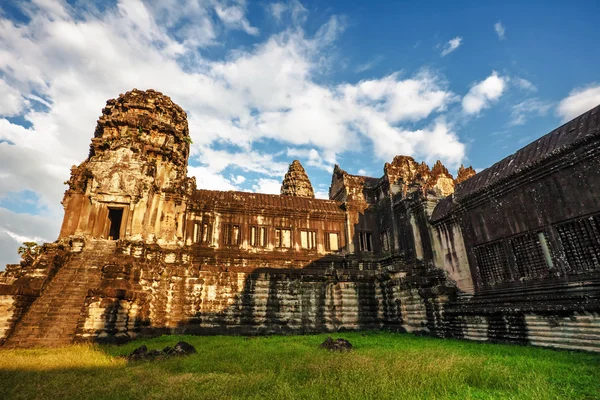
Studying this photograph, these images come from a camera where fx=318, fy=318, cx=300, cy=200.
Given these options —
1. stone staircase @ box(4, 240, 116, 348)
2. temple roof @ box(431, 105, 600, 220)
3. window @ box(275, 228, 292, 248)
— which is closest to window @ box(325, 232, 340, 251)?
window @ box(275, 228, 292, 248)

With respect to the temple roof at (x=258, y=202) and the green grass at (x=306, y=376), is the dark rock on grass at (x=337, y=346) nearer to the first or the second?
the green grass at (x=306, y=376)

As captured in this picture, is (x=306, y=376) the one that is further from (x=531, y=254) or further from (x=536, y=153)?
(x=536, y=153)

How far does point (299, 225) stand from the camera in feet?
71.6

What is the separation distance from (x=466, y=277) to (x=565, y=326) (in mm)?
5884

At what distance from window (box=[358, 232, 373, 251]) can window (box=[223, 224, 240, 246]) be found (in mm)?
8450

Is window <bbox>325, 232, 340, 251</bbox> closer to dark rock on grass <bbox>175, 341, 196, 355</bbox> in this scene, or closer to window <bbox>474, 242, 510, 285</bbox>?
window <bbox>474, 242, 510, 285</bbox>

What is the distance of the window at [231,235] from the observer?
20.2 meters

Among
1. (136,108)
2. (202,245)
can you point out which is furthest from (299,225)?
(136,108)

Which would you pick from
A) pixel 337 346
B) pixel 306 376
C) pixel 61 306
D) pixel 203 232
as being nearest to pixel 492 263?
pixel 337 346

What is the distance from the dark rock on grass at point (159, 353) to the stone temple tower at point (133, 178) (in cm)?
950

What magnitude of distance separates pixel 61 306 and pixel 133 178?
8.01 metres

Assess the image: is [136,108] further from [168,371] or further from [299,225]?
[168,371]

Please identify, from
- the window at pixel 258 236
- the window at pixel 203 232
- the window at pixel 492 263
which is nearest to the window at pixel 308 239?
the window at pixel 258 236

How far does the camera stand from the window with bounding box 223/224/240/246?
20.2m
